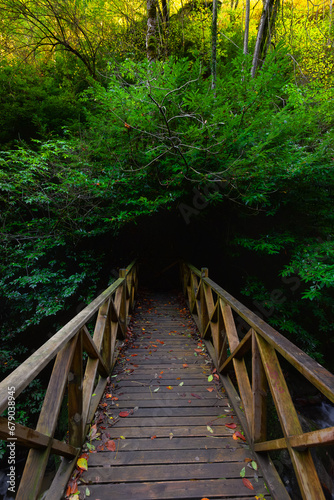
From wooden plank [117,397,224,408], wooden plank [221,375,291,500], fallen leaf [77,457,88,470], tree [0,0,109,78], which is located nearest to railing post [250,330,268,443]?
wooden plank [221,375,291,500]

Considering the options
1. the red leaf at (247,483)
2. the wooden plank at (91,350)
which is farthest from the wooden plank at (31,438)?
the red leaf at (247,483)

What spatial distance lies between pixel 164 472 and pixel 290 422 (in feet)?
3.00

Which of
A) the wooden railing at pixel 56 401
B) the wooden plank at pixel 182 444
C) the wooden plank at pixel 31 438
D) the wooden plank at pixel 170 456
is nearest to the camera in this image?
the wooden plank at pixel 31 438

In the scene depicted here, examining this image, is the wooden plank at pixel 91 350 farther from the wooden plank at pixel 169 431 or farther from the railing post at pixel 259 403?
the railing post at pixel 259 403

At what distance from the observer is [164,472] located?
60.2 inches

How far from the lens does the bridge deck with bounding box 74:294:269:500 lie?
1.43 meters

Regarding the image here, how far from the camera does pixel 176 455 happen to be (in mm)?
1657

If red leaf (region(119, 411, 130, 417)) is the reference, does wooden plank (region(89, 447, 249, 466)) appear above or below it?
above

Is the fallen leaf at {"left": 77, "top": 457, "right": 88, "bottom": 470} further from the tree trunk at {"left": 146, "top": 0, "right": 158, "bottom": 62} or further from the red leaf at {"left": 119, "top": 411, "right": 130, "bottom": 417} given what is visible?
the tree trunk at {"left": 146, "top": 0, "right": 158, "bottom": 62}

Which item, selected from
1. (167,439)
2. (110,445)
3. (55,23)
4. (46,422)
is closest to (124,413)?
(110,445)

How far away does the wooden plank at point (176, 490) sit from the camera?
138cm

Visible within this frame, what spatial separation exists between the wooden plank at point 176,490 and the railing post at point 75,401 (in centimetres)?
29

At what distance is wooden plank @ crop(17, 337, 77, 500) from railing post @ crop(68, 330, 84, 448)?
0.14 meters

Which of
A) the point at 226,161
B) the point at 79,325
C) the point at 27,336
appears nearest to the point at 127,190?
the point at 226,161
